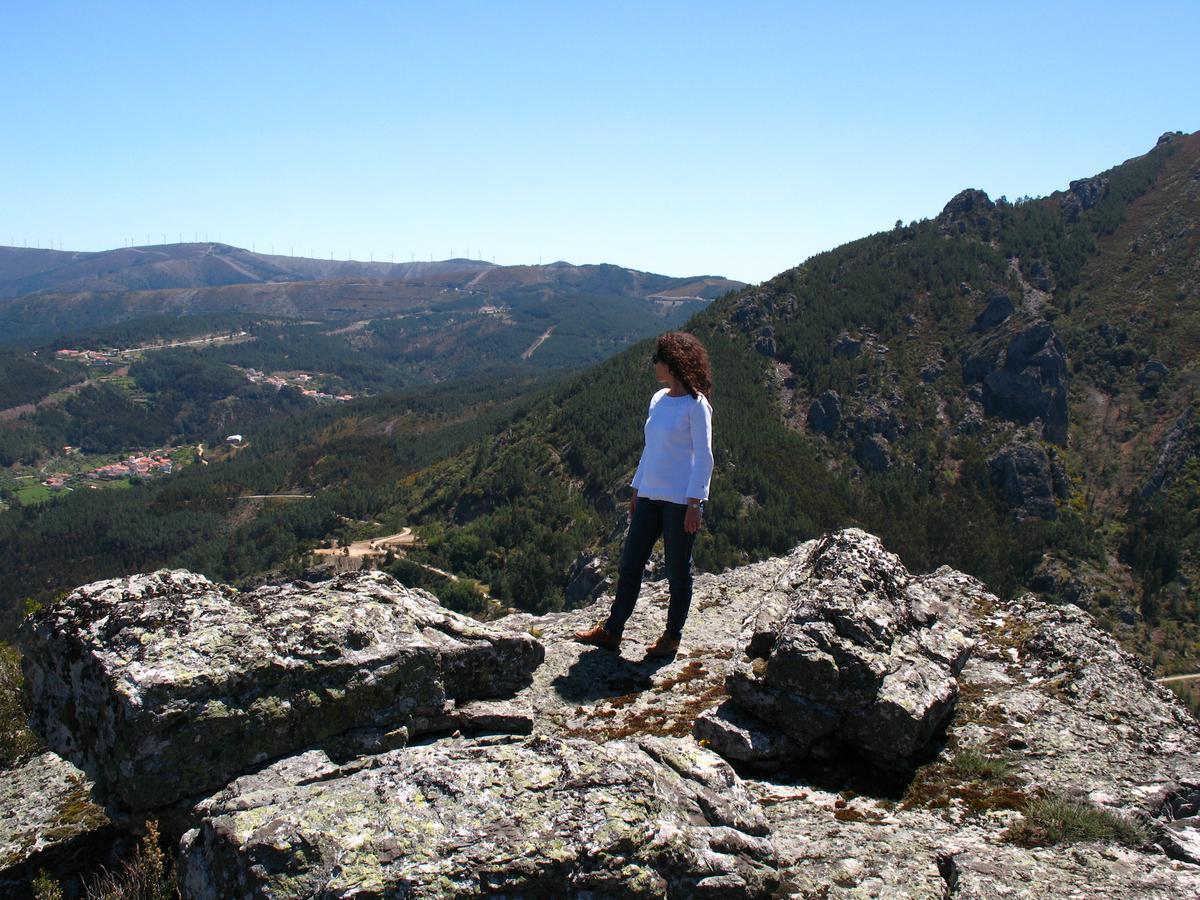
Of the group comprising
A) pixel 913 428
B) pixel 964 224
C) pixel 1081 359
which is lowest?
pixel 913 428

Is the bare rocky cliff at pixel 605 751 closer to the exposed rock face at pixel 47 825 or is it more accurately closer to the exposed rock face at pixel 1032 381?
the exposed rock face at pixel 47 825

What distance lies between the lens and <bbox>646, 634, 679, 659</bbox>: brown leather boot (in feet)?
35.7

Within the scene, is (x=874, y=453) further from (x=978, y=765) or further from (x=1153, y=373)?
(x=978, y=765)

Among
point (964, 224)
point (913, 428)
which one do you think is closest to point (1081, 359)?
point (913, 428)

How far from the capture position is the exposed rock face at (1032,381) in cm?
14800

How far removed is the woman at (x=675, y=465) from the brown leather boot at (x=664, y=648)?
0.45 meters

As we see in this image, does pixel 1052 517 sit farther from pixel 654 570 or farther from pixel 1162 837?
pixel 1162 837

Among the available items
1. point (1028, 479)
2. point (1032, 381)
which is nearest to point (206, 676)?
point (1028, 479)

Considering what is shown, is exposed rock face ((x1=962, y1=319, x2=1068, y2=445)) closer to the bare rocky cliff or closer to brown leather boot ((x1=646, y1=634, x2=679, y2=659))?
the bare rocky cliff

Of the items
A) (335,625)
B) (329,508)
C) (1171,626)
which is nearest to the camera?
(335,625)

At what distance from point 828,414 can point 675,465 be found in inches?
5928

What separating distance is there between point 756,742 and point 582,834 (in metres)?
3.31

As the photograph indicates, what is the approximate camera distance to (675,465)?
31.8ft

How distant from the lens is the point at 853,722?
803cm
